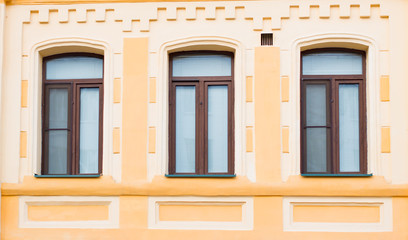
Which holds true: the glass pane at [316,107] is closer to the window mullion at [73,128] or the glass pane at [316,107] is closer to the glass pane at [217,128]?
the glass pane at [217,128]

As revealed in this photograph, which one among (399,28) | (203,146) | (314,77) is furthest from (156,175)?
(399,28)

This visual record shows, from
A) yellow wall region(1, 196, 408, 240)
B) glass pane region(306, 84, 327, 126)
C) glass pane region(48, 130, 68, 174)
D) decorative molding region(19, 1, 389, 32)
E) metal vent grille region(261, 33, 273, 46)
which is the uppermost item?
decorative molding region(19, 1, 389, 32)

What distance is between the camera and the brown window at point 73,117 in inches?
406

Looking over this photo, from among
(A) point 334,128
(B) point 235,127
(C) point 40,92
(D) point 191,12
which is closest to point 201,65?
(D) point 191,12

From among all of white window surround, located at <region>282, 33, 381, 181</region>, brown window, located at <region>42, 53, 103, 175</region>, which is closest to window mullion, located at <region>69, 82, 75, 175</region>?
brown window, located at <region>42, 53, 103, 175</region>

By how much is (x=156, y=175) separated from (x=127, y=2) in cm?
282

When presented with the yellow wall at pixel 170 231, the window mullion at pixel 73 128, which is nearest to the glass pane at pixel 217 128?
the yellow wall at pixel 170 231

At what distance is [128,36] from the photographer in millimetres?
10203

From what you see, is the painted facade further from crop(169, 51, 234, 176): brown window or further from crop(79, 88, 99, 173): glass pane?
crop(79, 88, 99, 173): glass pane

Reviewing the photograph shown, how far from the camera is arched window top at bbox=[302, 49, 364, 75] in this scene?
10.2 metres

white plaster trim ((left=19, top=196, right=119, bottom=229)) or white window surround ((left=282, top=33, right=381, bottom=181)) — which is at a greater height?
white window surround ((left=282, top=33, right=381, bottom=181))

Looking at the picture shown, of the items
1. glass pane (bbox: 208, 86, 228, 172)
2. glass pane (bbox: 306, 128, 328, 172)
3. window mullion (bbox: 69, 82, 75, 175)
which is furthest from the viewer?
window mullion (bbox: 69, 82, 75, 175)

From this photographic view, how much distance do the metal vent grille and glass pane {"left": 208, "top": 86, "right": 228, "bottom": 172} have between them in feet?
3.09

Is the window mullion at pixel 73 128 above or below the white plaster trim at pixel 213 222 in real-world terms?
above
